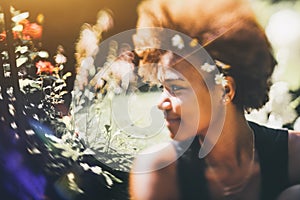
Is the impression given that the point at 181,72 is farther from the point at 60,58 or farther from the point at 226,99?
the point at 60,58

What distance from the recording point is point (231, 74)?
A: 81.8 inches

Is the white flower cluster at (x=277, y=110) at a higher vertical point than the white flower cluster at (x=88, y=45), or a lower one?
lower

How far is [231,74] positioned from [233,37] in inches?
6.7

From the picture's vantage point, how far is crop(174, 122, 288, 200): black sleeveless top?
2.13 m

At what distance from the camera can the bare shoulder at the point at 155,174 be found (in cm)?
218

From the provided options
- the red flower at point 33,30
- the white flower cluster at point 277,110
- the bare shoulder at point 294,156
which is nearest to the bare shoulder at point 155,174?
the white flower cluster at point 277,110

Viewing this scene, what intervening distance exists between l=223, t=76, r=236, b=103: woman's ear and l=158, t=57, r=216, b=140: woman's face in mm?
78

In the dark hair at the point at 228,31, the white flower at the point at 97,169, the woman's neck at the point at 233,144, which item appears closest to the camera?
the dark hair at the point at 228,31

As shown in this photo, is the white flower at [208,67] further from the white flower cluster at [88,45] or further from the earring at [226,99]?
the white flower cluster at [88,45]

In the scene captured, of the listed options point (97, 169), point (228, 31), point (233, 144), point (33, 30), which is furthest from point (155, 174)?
point (33, 30)

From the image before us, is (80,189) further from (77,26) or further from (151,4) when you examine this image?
(151,4)

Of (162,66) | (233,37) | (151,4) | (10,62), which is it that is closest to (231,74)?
(233,37)

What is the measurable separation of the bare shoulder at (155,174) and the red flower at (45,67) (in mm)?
603

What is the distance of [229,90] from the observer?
210 centimetres
